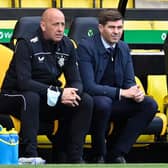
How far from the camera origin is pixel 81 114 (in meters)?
6.37

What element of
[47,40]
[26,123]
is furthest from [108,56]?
[26,123]

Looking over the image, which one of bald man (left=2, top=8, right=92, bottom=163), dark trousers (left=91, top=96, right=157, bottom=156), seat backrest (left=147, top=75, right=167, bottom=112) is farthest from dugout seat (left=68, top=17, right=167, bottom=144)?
bald man (left=2, top=8, right=92, bottom=163)

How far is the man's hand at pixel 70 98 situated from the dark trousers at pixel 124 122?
22cm

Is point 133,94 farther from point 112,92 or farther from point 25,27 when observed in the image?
point 25,27

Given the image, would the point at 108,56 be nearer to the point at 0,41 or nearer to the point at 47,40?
the point at 47,40

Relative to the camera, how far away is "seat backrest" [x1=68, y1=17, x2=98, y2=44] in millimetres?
7547

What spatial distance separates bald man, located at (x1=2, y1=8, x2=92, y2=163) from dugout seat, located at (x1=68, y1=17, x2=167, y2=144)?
509 mm

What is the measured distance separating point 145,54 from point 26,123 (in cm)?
192

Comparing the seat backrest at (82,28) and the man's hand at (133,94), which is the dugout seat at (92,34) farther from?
the man's hand at (133,94)

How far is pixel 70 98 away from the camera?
6.32 m

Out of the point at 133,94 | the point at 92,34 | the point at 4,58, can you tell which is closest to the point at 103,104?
the point at 133,94

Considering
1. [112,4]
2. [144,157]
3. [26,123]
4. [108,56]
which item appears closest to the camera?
[26,123]

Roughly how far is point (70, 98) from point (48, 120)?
324mm

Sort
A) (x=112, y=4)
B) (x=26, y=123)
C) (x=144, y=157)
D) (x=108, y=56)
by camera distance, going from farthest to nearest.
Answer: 1. (x=112, y=4)
2. (x=144, y=157)
3. (x=108, y=56)
4. (x=26, y=123)
